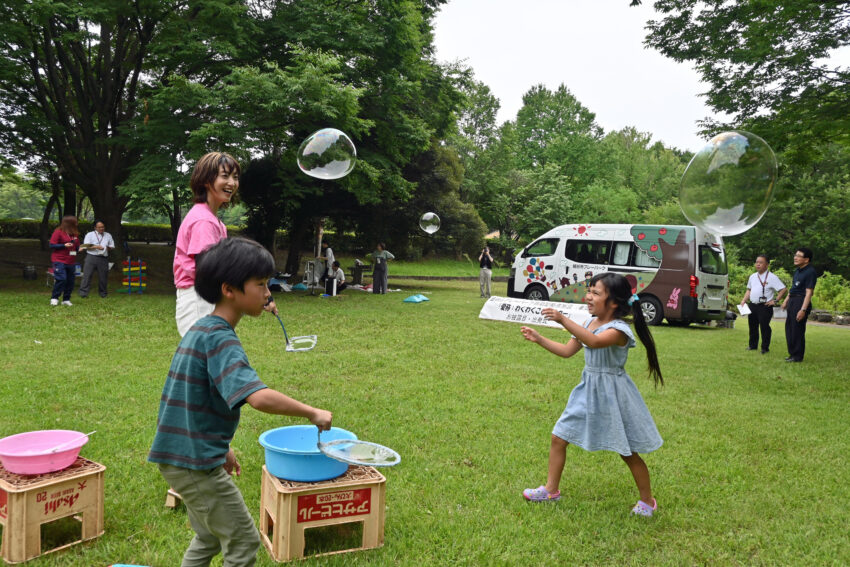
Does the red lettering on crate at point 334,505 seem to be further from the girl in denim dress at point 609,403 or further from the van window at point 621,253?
the van window at point 621,253

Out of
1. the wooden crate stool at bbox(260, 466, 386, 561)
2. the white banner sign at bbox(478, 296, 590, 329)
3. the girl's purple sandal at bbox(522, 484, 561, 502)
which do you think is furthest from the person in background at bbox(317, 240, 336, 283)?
the wooden crate stool at bbox(260, 466, 386, 561)

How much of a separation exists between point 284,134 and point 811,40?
1235cm

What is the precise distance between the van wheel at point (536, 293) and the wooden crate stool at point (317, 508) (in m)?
13.4

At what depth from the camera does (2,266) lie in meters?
19.7

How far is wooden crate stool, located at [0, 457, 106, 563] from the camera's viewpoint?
9.09 feet

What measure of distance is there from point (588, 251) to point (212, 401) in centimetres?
1424

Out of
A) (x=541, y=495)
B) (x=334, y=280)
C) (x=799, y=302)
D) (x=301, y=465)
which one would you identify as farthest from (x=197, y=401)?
(x=334, y=280)

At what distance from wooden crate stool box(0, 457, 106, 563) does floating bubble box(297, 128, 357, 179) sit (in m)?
4.89

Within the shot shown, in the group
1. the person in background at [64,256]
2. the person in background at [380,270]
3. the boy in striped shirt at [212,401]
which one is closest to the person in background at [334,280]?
the person in background at [380,270]

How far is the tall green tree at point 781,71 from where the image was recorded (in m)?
8.69

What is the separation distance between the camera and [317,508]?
293 cm

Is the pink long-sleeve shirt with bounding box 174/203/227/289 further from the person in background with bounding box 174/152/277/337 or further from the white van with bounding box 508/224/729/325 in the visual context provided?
the white van with bounding box 508/224/729/325

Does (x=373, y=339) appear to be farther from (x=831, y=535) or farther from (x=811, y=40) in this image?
(x=811, y=40)

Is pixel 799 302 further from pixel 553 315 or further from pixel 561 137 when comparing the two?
pixel 561 137
